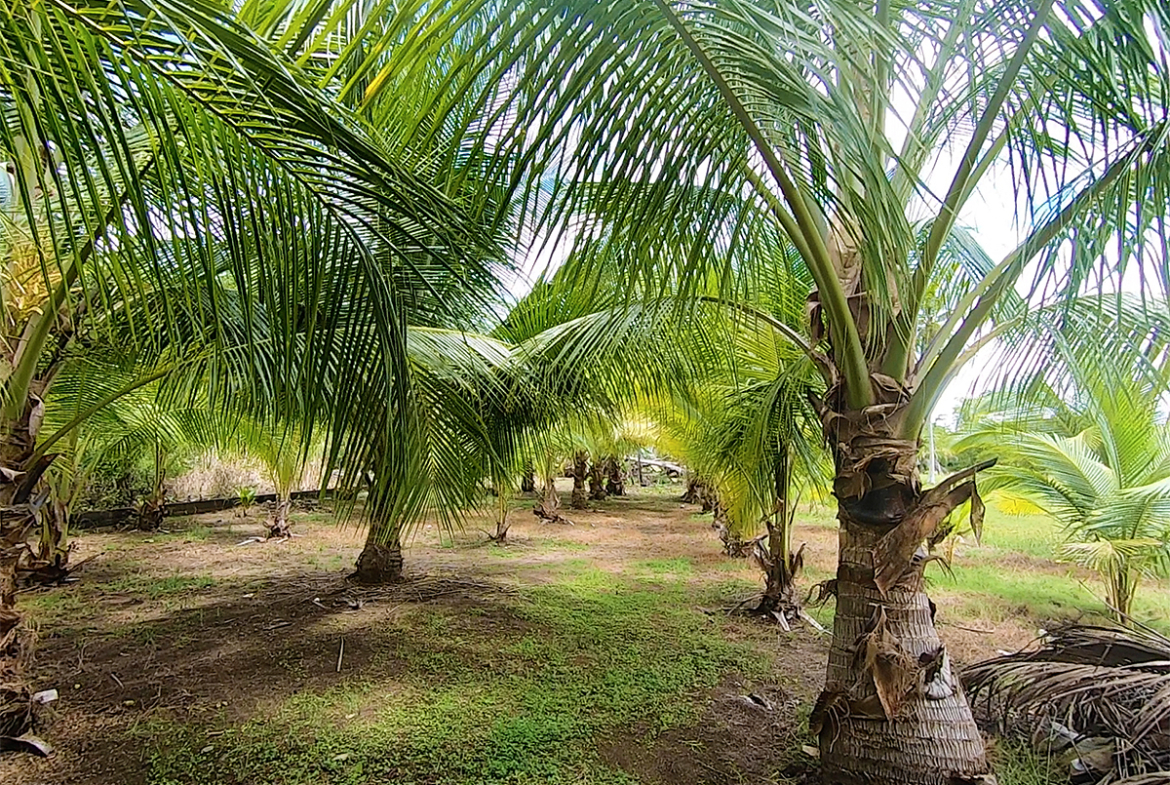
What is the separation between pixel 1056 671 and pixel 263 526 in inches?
342

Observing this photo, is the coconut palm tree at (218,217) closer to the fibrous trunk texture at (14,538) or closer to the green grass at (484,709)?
the fibrous trunk texture at (14,538)

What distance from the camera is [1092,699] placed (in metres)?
2.23

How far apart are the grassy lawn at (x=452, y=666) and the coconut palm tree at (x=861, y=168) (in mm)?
694

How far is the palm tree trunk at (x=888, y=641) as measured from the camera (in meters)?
2.11

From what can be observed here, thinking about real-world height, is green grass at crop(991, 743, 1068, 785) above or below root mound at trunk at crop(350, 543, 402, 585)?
below

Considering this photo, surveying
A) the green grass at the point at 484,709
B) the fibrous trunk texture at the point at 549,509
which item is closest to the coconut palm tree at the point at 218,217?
the green grass at the point at 484,709

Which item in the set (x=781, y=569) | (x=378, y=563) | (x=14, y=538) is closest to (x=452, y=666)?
(x=378, y=563)


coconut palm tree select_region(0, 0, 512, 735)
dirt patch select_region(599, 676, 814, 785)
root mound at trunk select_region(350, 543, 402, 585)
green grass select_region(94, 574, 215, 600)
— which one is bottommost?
green grass select_region(94, 574, 215, 600)

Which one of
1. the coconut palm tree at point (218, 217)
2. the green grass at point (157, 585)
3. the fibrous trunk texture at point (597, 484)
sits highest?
the coconut palm tree at point (218, 217)

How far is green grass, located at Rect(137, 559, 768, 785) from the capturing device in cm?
243

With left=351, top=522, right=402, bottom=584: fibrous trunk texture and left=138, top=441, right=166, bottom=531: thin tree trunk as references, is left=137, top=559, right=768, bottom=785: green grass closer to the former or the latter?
left=351, top=522, right=402, bottom=584: fibrous trunk texture

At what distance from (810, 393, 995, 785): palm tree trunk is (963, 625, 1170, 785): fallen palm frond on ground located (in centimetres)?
42

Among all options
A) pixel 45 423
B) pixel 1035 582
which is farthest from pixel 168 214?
pixel 1035 582

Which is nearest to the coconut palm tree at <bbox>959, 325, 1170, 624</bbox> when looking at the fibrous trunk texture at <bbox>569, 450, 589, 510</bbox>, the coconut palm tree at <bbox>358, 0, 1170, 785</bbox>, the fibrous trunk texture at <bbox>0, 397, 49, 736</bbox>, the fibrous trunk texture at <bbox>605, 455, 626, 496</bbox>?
the coconut palm tree at <bbox>358, 0, 1170, 785</bbox>
